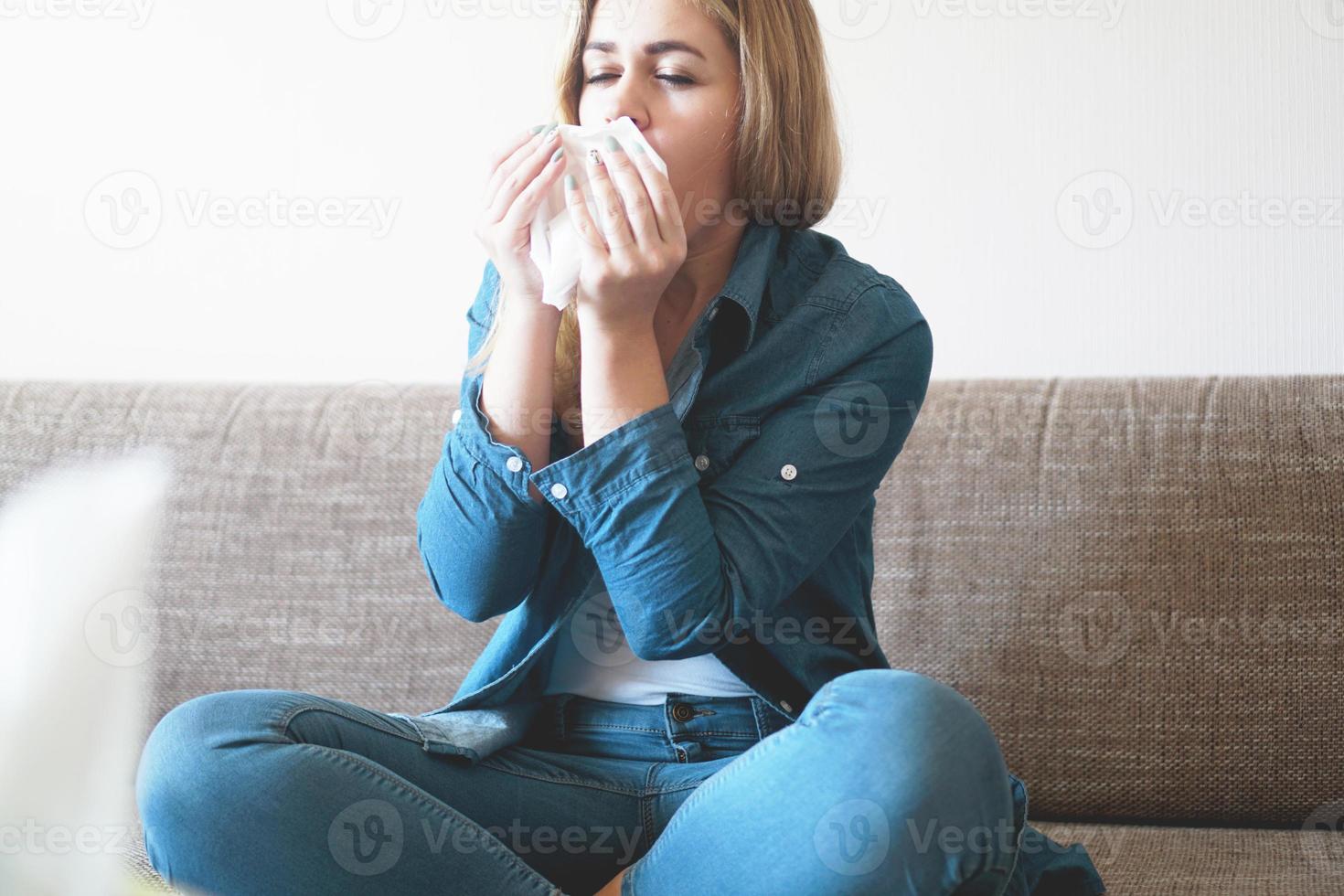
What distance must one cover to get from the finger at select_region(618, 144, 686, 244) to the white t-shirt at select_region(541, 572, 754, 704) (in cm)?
30

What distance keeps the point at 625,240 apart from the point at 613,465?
0.18 meters

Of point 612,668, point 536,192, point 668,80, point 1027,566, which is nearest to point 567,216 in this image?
point 536,192

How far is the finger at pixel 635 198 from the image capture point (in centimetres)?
107

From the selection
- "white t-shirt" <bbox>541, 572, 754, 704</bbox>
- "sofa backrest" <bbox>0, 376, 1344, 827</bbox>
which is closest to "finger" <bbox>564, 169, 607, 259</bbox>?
"white t-shirt" <bbox>541, 572, 754, 704</bbox>

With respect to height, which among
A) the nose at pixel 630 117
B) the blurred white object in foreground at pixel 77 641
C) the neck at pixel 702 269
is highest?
the nose at pixel 630 117

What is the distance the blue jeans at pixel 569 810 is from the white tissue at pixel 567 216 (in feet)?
1.25

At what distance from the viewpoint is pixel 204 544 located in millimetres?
1559

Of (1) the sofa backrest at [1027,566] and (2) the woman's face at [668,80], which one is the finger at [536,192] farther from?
(1) the sofa backrest at [1027,566]

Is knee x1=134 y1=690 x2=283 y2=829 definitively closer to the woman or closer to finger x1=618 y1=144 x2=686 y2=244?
the woman

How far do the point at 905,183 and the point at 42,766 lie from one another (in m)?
1.24

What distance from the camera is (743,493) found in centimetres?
109

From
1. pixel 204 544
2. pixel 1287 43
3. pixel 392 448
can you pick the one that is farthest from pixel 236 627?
pixel 1287 43

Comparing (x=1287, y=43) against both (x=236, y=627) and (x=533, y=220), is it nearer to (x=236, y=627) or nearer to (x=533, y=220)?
(x=533, y=220)

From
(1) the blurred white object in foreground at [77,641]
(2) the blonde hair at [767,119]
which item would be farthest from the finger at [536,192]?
(1) the blurred white object in foreground at [77,641]
